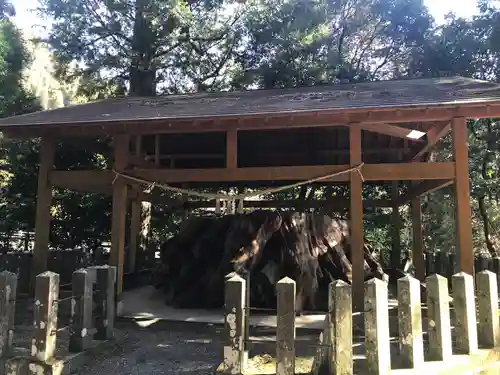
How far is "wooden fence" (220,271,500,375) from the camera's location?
12.9 feet

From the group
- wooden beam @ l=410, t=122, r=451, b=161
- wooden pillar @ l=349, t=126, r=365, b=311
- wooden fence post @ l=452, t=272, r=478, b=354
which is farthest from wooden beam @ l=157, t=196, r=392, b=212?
wooden fence post @ l=452, t=272, r=478, b=354

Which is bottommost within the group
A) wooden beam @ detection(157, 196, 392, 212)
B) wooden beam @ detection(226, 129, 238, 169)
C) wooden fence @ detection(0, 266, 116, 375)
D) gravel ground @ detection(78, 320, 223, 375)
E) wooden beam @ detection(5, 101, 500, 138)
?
gravel ground @ detection(78, 320, 223, 375)

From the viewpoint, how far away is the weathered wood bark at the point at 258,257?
8.38 m

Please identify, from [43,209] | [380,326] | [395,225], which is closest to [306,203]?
[395,225]

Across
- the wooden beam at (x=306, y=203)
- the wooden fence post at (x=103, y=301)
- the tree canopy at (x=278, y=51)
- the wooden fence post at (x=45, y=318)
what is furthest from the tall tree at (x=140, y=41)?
the wooden fence post at (x=45, y=318)

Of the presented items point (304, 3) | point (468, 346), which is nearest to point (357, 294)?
point (468, 346)

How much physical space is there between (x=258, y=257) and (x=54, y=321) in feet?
15.0

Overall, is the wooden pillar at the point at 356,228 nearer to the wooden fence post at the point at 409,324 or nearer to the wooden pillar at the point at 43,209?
the wooden fence post at the point at 409,324

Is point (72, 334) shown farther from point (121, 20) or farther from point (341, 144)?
point (121, 20)

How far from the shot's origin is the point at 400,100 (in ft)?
23.4

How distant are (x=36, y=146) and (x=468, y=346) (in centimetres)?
1406

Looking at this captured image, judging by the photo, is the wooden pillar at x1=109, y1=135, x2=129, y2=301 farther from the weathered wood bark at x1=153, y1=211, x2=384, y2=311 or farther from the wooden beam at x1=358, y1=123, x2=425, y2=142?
the wooden beam at x1=358, y1=123, x2=425, y2=142

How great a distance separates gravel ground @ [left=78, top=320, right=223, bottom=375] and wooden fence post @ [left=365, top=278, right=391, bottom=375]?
5.81ft

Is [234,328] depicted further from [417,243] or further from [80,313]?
[417,243]
